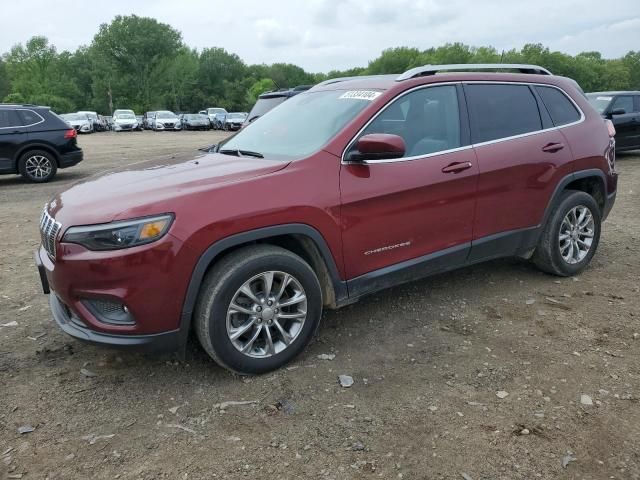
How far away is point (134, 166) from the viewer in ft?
12.7

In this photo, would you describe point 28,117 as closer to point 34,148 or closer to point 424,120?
point 34,148

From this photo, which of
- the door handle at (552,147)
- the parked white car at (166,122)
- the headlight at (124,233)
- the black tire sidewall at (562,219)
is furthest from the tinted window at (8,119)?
the parked white car at (166,122)

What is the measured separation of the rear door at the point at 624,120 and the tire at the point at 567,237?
922 cm

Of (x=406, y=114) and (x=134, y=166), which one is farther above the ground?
(x=406, y=114)

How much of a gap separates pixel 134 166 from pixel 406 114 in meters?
1.95

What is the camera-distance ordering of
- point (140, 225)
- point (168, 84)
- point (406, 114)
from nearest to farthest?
point (140, 225), point (406, 114), point (168, 84)

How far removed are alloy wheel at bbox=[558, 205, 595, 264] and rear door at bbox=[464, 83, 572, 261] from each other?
0.39 meters

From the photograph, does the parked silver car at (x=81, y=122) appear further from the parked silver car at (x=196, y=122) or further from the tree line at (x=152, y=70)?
the tree line at (x=152, y=70)

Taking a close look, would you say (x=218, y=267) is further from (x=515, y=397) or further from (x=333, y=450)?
(x=515, y=397)

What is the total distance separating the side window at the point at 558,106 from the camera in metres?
4.58

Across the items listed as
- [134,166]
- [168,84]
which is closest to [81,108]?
[168,84]

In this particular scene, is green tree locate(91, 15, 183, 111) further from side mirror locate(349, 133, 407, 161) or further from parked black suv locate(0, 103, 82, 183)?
side mirror locate(349, 133, 407, 161)

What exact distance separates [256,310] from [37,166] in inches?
387

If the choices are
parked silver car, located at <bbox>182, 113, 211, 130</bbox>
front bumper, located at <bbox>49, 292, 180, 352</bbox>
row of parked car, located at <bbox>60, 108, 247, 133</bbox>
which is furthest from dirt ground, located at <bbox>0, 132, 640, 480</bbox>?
parked silver car, located at <bbox>182, 113, 211, 130</bbox>
